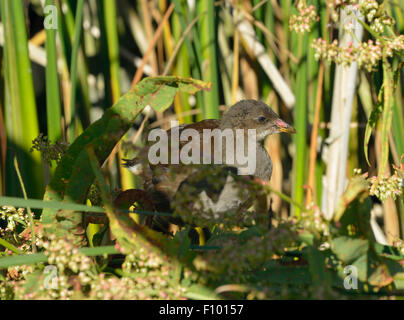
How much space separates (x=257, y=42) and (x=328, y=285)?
1.86 meters

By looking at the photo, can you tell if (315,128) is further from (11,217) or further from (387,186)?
(11,217)

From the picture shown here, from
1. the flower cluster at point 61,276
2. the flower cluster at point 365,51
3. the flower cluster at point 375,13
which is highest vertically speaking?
the flower cluster at point 375,13

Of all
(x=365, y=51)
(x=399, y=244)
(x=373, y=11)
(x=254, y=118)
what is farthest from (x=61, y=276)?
(x=254, y=118)

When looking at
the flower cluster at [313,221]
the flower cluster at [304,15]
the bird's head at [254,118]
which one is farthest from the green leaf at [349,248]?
the bird's head at [254,118]

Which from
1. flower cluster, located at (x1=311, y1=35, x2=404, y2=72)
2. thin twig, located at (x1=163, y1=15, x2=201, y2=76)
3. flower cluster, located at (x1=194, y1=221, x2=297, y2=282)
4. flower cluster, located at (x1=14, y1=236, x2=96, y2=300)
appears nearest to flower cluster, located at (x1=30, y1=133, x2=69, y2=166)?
flower cluster, located at (x1=14, y1=236, x2=96, y2=300)

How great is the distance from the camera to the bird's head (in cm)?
194

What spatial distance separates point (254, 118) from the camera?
1.95 metres

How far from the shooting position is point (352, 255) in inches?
31.8

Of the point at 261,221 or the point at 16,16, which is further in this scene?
the point at 16,16

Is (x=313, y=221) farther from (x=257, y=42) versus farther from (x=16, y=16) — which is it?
(x=257, y=42)

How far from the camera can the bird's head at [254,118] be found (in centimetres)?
194

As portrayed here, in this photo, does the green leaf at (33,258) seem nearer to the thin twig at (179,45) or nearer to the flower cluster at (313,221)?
the flower cluster at (313,221)

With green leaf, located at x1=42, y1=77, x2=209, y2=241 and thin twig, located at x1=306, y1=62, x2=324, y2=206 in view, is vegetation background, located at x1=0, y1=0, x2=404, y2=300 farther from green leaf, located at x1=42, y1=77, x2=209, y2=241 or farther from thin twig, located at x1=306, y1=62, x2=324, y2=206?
green leaf, located at x1=42, y1=77, x2=209, y2=241

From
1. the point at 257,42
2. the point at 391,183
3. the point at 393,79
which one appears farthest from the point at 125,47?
the point at 391,183
